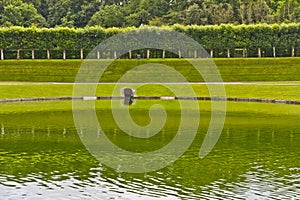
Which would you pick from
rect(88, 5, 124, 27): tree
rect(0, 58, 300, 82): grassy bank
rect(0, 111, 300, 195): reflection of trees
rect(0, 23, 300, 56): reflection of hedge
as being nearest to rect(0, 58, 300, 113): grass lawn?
rect(0, 58, 300, 82): grassy bank

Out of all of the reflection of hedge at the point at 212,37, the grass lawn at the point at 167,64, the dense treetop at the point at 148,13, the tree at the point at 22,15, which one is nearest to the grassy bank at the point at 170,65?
the grass lawn at the point at 167,64

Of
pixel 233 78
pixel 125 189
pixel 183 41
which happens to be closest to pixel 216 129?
pixel 125 189

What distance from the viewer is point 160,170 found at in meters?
12.8

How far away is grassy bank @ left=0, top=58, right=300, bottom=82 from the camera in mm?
39812

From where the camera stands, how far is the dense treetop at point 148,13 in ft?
199

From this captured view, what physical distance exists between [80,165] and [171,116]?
955 centimetres

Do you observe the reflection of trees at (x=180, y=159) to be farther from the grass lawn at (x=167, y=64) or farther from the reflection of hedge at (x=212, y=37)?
the reflection of hedge at (x=212, y=37)

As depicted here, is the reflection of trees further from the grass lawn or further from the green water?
the grass lawn

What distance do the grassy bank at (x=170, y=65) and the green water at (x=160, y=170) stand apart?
19.2 meters

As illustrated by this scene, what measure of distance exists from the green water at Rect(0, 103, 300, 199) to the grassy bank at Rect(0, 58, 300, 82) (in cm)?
1922

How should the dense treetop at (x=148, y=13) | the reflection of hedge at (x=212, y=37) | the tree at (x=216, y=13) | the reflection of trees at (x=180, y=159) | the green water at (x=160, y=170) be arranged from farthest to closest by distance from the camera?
1. the dense treetop at (x=148, y=13)
2. the tree at (x=216, y=13)
3. the reflection of hedge at (x=212, y=37)
4. the reflection of trees at (x=180, y=159)
5. the green water at (x=160, y=170)

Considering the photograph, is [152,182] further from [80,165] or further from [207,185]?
[80,165]

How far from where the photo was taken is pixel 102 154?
1473 cm

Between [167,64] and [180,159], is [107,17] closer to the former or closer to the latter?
[167,64]
